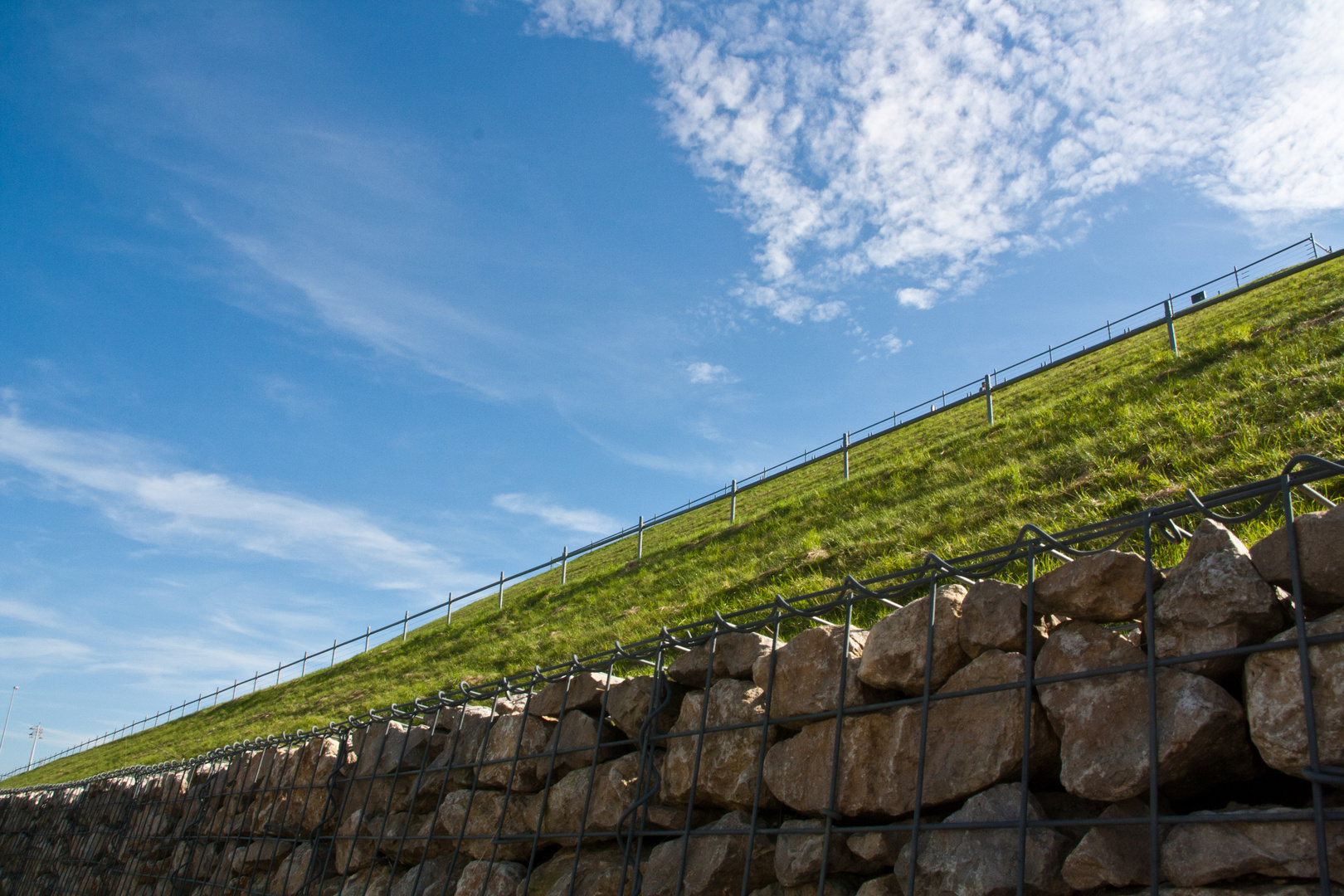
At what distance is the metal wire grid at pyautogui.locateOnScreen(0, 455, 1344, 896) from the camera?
2041mm

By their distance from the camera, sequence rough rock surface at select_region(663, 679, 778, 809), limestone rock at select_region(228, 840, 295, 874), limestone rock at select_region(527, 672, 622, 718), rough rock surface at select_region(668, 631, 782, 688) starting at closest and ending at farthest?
rough rock surface at select_region(663, 679, 778, 809) < rough rock surface at select_region(668, 631, 782, 688) < limestone rock at select_region(527, 672, 622, 718) < limestone rock at select_region(228, 840, 295, 874)

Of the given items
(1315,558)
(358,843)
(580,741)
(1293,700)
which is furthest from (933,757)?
(358,843)

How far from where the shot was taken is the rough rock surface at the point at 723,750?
9.65 feet

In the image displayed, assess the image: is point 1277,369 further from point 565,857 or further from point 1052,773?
point 565,857

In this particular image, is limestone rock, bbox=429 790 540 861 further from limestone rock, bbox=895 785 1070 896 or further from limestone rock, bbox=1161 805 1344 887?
limestone rock, bbox=1161 805 1344 887

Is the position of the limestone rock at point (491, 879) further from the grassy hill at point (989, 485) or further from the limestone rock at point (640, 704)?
the grassy hill at point (989, 485)

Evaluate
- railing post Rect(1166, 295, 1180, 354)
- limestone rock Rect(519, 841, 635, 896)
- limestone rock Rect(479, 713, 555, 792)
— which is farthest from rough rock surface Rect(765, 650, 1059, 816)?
railing post Rect(1166, 295, 1180, 354)

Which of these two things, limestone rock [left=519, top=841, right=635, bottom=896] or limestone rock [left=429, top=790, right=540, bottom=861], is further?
limestone rock [left=429, top=790, right=540, bottom=861]

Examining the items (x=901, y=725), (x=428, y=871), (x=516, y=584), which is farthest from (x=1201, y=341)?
(x=516, y=584)

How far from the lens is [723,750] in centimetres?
304

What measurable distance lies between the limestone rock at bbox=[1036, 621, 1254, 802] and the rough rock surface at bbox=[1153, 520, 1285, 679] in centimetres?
8

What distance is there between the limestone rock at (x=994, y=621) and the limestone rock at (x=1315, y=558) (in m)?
0.61

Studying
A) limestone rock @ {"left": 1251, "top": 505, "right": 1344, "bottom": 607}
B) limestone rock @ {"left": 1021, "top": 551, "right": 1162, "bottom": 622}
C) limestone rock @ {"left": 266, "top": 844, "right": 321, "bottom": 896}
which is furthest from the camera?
limestone rock @ {"left": 266, "top": 844, "right": 321, "bottom": 896}

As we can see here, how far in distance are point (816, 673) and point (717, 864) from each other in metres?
0.74
